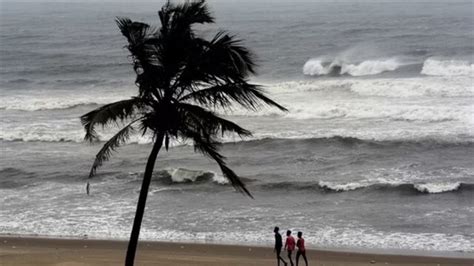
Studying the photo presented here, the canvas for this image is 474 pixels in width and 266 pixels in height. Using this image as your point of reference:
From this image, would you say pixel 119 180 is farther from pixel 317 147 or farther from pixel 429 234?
pixel 429 234

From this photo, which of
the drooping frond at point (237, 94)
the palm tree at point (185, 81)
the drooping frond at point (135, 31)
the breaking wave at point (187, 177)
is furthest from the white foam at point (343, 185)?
the drooping frond at point (135, 31)

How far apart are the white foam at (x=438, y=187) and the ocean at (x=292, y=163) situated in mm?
54

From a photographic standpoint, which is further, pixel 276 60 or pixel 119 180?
pixel 276 60

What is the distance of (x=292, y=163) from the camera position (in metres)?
25.0

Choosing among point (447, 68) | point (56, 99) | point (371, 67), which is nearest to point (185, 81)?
point (56, 99)

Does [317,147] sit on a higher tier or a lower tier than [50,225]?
higher

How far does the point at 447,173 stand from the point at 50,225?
1183cm

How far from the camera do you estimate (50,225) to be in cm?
1888

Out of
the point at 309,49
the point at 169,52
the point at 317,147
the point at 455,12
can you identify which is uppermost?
the point at 455,12

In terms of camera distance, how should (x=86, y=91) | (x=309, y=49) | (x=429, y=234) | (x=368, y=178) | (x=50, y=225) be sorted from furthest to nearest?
(x=309, y=49) → (x=86, y=91) → (x=368, y=178) → (x=50, y=225) → (x=429, y=234)

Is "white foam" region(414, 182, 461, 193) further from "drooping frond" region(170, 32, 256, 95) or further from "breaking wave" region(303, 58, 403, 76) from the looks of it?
"breaking wave" region(303, 58, 403, 76)

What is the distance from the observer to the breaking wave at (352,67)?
49.4 metres

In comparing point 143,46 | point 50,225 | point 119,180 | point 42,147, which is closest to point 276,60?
point 42,147

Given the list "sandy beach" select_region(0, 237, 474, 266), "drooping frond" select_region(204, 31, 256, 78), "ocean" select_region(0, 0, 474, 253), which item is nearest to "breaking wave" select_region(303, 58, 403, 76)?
"ocean" select_region(0, 0, 474, 253)
